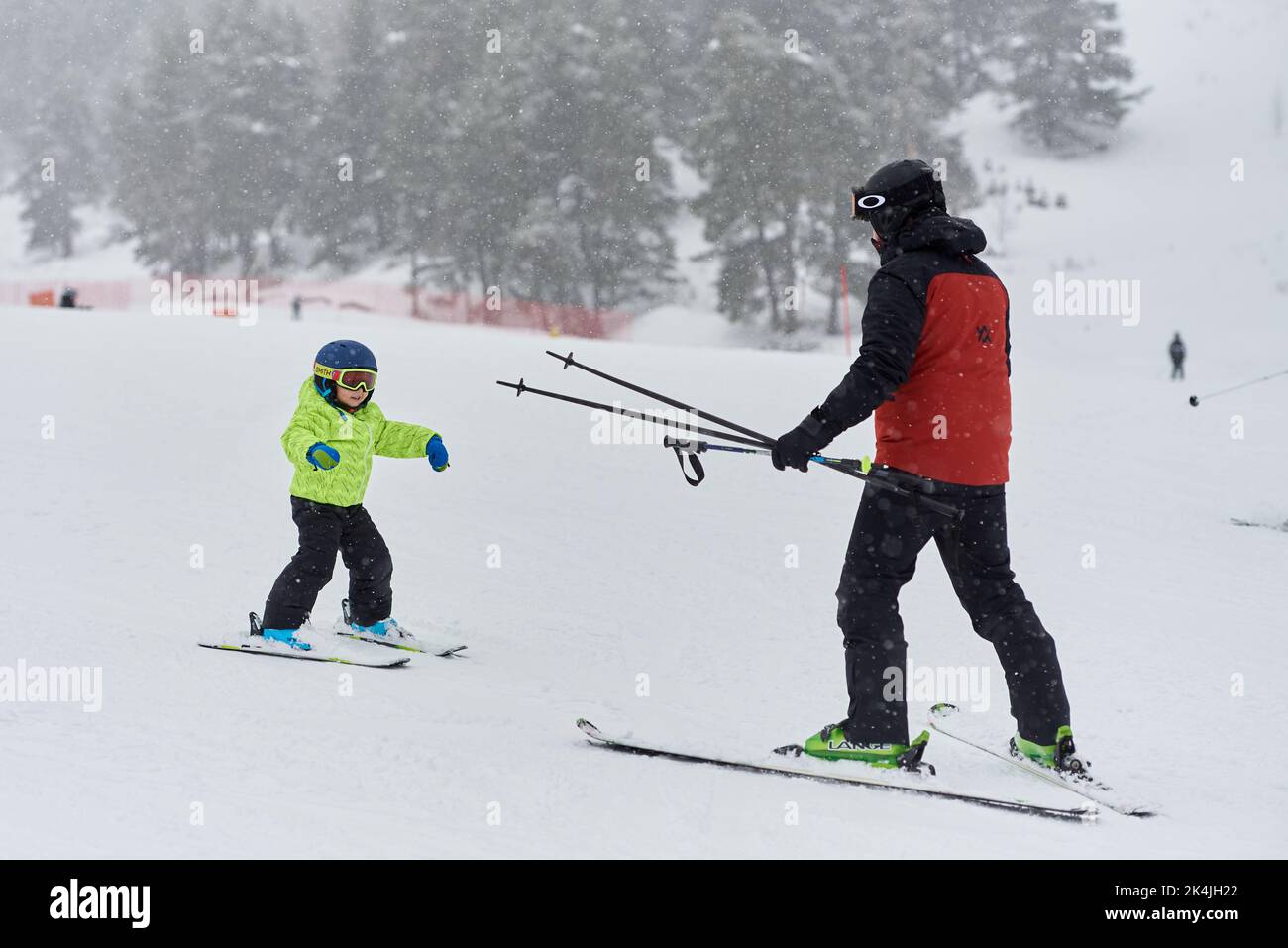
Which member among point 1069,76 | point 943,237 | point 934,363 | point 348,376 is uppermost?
point 1069,76

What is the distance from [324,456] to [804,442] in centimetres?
233

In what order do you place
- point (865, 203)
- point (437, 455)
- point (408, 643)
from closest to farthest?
point (865, 203)
point (437, 455)
point (408, 643)

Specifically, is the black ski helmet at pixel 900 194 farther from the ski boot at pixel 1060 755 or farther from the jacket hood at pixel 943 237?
the ski boot at pixel 1060 755

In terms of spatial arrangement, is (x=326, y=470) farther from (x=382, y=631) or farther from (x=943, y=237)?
(x=943, y=237)

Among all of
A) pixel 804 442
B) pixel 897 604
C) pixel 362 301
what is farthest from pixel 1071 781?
pixel 362 301

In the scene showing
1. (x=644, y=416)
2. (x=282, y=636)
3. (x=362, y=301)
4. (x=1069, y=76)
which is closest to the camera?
(x=644, y=416)

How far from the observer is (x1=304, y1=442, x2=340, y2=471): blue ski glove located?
16.9 feet

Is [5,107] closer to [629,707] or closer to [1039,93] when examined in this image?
[1039,93]

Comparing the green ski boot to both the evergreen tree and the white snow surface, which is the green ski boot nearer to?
the white snow surface

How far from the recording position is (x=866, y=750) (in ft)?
12.9

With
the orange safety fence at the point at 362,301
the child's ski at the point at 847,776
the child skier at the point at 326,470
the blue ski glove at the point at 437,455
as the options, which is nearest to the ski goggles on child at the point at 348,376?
the child skier at the point at 326,470

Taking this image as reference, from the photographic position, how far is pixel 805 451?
371 cm

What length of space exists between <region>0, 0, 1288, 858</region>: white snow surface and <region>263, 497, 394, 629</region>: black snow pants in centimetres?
41
